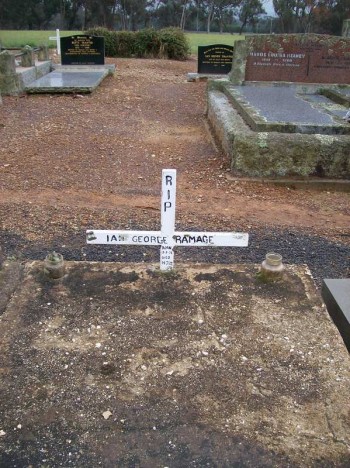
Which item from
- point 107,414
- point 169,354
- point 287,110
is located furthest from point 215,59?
point 107,414

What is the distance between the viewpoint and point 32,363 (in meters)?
2.00

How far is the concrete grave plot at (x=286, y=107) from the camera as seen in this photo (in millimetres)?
5422

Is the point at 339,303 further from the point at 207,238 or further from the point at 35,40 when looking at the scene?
the point at 35,40

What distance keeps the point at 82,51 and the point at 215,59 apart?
413 cm

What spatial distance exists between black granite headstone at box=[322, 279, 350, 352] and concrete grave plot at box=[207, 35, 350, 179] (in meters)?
3.13

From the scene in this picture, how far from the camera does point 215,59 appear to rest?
1377 cm

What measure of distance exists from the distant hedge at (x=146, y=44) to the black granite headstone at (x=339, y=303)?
18.2 metres

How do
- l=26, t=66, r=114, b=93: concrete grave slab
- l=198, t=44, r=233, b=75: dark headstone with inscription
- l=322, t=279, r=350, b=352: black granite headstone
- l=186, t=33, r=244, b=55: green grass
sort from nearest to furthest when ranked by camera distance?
1. l=322, t=279, r=350, b=352: black granite headstone
2. l=26, t=66, r=114, b=93: concrete grave slab
3. l=198, t=44, r=233, b=75: dark headstone with inscription
4. l=186, t=33, r=244, b=55: green grass

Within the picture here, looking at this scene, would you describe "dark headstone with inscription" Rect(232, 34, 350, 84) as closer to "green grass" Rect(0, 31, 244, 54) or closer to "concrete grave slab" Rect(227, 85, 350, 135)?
"concrete grave slab" Rect(227, 85, 350, 135)

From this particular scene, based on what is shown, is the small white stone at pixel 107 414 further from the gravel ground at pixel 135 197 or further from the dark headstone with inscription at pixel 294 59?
the dark headstone with inscription at pixel 294 59

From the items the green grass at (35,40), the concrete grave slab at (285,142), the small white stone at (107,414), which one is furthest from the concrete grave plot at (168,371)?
the green grass at (35,40)

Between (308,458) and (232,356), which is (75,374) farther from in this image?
(308,458)

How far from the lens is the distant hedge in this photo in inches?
742

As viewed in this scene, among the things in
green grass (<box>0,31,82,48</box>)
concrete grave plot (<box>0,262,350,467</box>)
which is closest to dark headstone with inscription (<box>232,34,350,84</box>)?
concrete grave plot (<box>0,262,350,467</box>)
